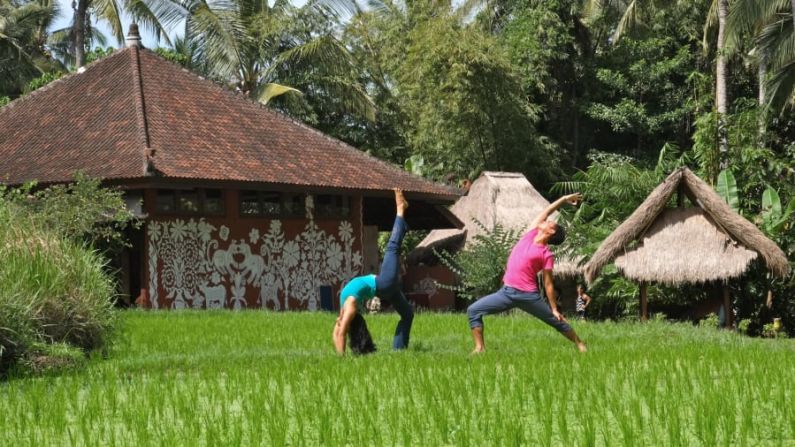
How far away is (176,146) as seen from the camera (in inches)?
778

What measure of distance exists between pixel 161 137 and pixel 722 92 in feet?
37.5

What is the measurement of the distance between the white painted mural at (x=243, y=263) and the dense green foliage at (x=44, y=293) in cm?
745

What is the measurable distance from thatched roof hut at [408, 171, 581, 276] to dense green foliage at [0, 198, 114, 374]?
1500cm

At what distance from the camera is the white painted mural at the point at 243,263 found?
19.5m

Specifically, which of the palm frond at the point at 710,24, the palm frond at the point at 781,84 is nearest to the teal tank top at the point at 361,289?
the palm frond at the point at 781,84

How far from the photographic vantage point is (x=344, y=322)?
10555 millimetres

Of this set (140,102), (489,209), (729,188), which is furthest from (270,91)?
(729,188)

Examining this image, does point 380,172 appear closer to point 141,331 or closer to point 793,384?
point 141,331

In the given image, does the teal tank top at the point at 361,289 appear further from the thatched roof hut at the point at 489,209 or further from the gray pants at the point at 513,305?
the thatched roof hut at the point at 489,209

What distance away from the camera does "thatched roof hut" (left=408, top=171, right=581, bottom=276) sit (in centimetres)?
2611

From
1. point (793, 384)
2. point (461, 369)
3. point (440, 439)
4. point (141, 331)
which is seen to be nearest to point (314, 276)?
point (141, 331)

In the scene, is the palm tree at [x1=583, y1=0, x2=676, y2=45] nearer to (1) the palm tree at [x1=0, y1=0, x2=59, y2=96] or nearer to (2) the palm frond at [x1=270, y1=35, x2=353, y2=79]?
(2) the palm frond at [x1=270, y1=35, x2=353, y2=79]

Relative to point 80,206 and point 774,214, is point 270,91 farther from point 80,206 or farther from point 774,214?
point 774,214

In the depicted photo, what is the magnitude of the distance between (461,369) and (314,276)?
13.1 meters
